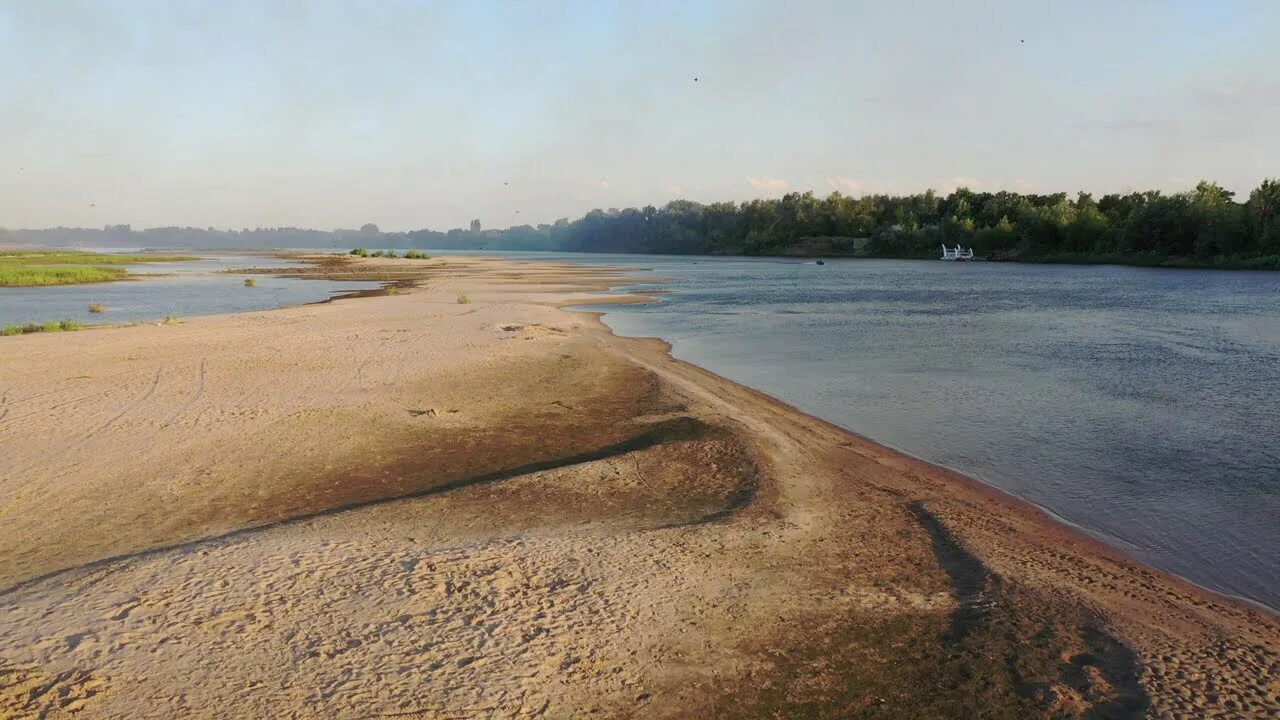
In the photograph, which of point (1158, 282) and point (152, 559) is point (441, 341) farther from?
point (1158, 282)

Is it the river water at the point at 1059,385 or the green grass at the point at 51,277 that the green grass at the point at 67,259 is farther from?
the river water at the point at 1059,385

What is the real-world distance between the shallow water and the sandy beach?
21.8 m

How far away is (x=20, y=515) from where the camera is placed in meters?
7.93

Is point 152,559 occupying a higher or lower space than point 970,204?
lower

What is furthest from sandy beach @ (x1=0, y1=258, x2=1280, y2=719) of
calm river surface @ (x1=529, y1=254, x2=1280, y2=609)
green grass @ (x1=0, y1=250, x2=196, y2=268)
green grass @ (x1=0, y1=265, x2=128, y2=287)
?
green grass @ (x1=0, y1=250, x2=196, y2=268)

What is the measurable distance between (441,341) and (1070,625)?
57.8ft

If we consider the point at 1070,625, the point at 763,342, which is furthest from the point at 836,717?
the point at 763,342

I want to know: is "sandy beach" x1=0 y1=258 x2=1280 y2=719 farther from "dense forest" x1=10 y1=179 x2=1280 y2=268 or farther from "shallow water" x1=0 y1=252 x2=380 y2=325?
"dense forest" x1=10 y1=179 x2=1280 y2=268

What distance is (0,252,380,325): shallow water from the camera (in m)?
31.3

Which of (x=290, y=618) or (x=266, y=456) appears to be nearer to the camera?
(x=290, y=618)

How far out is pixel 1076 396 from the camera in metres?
15.6

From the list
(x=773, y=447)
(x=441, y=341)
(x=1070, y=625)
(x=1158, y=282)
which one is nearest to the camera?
(x=1070, y=625)

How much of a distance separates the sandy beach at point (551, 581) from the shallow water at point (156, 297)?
21.8 meters

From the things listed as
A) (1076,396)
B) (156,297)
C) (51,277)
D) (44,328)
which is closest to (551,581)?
(1076,396)
